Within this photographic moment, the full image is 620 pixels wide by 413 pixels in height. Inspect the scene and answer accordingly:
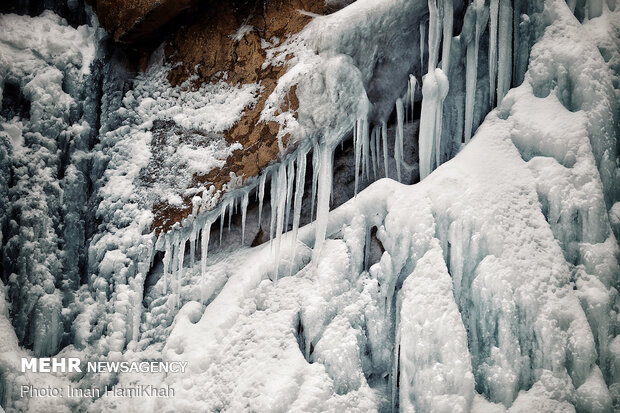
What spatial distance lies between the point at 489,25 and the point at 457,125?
3.03 ft

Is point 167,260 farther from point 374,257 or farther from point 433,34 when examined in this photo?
point 433,34

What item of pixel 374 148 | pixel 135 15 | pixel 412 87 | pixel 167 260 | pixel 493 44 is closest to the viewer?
pixel 493 44

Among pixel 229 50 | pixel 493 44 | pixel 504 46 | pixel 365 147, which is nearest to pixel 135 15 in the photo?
pixel 229 50

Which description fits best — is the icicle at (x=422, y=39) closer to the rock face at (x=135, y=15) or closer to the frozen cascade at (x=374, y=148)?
the frozen cascade at (x=374, y=148)

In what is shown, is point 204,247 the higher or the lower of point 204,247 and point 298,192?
the lower

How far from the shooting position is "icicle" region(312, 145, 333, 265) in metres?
4.26

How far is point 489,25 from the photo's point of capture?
4.55 metres

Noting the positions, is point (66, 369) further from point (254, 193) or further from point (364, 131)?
point (364, 131)

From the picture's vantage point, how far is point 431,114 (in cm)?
433

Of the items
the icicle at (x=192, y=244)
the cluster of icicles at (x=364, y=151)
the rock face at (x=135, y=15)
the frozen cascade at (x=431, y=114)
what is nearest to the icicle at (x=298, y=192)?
the cluster of icicles at (x=364, y=151)

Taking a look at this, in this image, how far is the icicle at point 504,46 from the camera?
4301mm

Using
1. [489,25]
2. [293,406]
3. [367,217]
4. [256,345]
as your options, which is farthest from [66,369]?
[489,25]

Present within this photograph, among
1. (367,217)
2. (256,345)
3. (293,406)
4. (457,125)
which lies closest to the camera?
(293,406)

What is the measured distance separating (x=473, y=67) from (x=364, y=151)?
3.89ft
